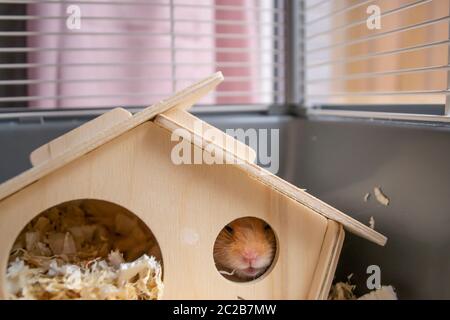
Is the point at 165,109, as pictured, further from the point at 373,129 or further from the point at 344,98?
the point at 344,98

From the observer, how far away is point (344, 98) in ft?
3.71

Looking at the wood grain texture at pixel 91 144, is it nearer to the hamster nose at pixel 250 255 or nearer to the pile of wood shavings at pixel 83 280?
the pile of wood shavings at pixel 83 280

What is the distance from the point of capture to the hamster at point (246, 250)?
77cm

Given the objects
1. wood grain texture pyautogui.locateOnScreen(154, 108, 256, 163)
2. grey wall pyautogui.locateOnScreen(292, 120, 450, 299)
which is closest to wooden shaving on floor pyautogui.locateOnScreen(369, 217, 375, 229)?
grey wall pyautogui.locateOnScreen(292, 120, 450, 299)

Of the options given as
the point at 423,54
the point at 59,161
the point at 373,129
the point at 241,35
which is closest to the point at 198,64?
the point at 241,35

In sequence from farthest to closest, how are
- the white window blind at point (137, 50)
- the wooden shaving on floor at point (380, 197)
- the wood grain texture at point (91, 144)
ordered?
the white window blind at point (137, 50) < the wooden shaving on floor at point (380, 197) < the wood grain texture at point (91, 144)

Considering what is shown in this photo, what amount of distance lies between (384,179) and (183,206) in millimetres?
310

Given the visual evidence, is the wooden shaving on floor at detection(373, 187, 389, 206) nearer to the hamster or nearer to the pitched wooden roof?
the pitched wooden roof

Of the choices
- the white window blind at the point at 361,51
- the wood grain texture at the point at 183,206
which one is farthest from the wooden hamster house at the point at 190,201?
the white window blind at the point at 361,51

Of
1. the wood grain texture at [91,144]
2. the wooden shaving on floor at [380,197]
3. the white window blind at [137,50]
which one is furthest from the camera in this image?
the white window blind at [137,50]

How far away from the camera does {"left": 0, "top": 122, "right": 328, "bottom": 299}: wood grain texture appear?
0.72 meters

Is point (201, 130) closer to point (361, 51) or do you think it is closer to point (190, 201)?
point (190, 201)

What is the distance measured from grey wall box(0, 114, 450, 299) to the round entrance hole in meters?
0.24

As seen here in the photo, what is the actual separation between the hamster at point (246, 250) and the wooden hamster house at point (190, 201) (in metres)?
0.02
